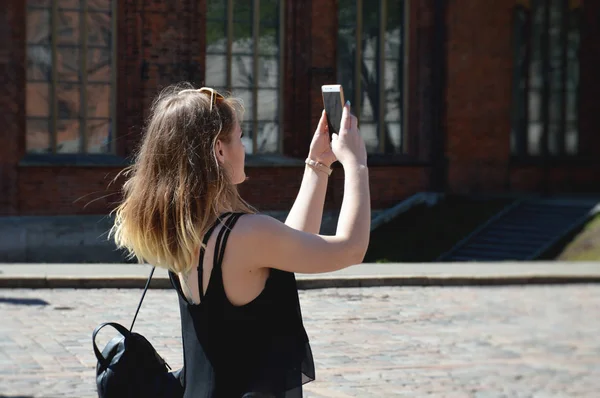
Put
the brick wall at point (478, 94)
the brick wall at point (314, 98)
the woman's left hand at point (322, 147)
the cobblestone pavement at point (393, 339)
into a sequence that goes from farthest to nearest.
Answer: the brick wall at point (478, 94), the brick wall at point (314, 98), the cobblestone pavement at point (393, 339), the woman's left hand at point (322, 147)

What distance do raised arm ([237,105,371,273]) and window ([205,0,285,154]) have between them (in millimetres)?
18920

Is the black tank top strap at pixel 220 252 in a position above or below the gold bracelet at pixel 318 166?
below

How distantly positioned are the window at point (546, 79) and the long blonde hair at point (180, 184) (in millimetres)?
22343

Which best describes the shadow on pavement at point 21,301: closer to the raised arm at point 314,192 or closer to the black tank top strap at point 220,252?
the raised arm at point 314,192

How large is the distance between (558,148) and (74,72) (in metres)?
11.1

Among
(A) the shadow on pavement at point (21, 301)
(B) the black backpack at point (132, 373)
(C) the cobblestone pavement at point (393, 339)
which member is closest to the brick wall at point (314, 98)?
(A) the shadow on pavement at point (21, 301)

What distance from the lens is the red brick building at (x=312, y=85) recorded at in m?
20.4

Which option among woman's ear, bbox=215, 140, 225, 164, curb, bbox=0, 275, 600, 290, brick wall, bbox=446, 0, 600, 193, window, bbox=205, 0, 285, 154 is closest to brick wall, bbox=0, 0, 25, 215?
window, bbox=205, 0, 285, 154

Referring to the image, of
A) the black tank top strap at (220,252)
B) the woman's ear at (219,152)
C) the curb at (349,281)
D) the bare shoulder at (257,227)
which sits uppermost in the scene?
the woman's ear at (219,152)

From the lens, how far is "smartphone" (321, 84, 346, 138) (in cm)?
306

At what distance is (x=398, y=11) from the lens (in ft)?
77.8

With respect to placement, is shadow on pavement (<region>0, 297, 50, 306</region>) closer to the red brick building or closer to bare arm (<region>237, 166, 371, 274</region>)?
the red brick building

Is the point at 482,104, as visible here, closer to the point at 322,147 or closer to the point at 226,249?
the point at 322,147

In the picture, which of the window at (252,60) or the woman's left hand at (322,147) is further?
the window at (252,60)
